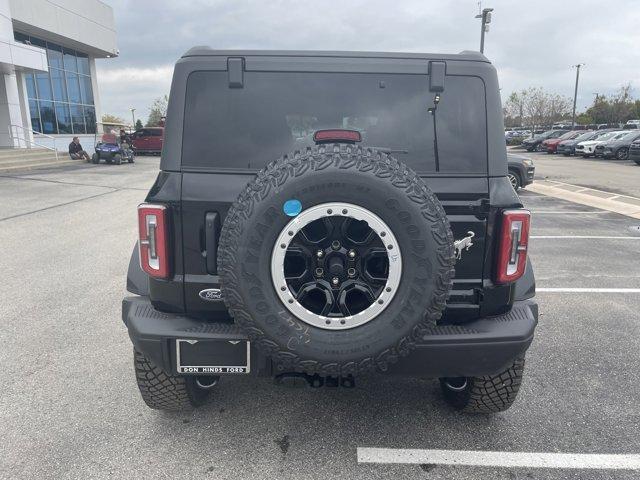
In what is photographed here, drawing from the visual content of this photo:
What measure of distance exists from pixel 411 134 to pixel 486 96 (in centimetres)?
45

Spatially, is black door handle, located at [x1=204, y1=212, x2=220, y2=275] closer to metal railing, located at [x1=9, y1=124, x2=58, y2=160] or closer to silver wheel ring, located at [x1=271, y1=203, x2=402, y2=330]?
silver wheel ring, located at [x1=271, y1=203, x2=402, y2=330]

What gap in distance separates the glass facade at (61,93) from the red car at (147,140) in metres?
3.75

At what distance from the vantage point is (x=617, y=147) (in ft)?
91.5

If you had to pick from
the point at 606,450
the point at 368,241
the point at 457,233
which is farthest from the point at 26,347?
the point at 606,450

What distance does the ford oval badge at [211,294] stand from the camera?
2.48 m

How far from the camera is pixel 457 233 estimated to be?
2484mm

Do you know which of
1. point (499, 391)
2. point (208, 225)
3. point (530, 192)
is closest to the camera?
point (208, 225)

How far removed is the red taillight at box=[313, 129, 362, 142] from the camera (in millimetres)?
2451

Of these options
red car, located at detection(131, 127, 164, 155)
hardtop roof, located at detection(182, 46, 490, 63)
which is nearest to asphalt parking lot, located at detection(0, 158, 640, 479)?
hardtop roof, located at detection(182, 46, 490, 63)

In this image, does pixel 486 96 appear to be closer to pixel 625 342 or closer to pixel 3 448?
pixel 625 342

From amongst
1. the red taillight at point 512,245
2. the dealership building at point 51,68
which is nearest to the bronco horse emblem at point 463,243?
the red taillight at point 512,245

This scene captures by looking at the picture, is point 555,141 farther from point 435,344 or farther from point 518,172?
point 435,344

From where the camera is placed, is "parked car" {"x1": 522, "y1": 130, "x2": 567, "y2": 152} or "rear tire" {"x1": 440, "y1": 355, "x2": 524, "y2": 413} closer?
"rear tire" {"x1": 440, "y1": 355, "x2": 524, "y2": 413}

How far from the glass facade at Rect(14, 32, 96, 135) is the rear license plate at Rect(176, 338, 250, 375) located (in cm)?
3157
